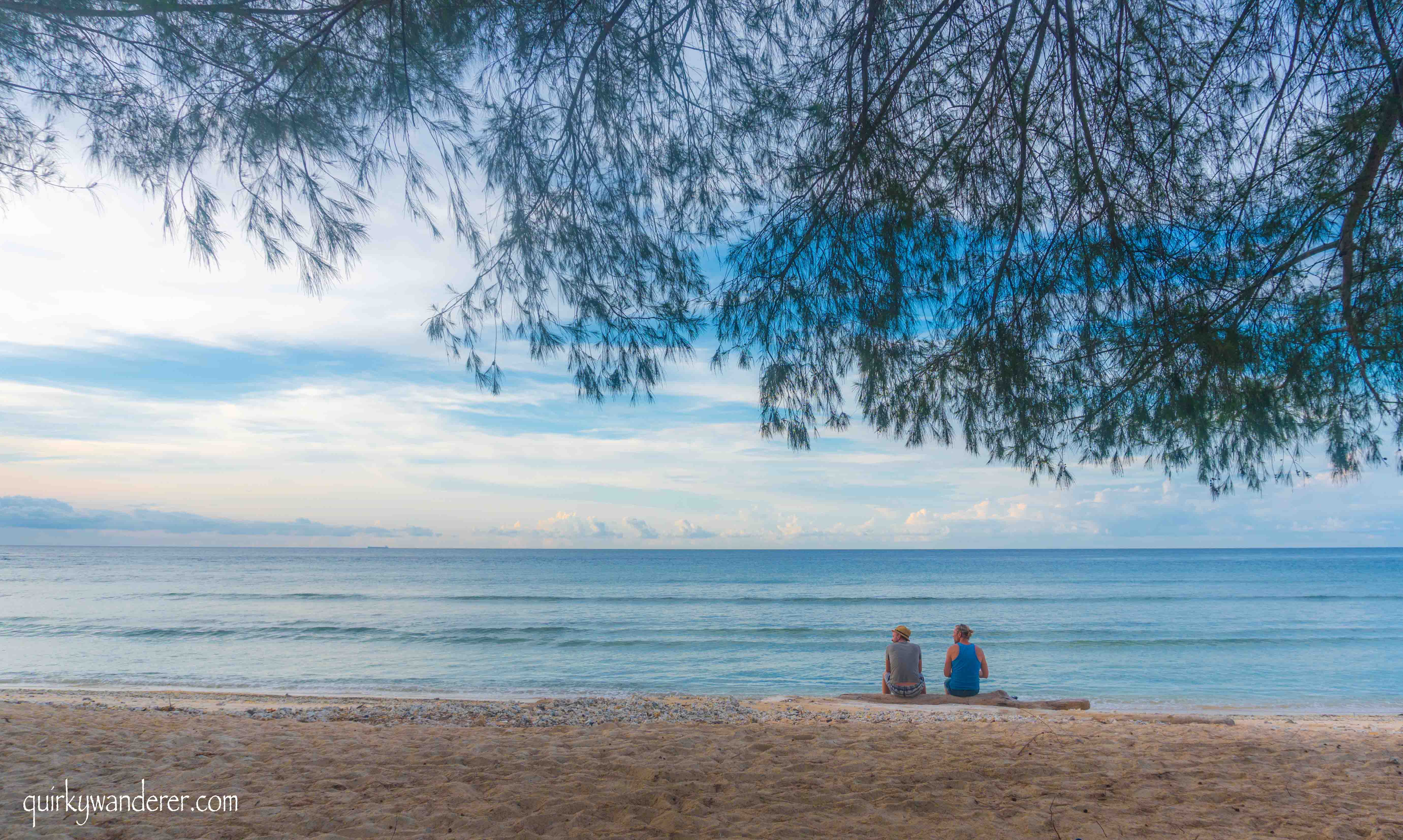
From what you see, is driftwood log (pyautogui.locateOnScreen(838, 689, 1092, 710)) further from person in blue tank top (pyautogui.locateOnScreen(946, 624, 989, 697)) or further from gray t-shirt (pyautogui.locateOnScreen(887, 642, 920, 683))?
gray t-shirt (pyautogui.locateOnScreen(887, 642, 920, 683))

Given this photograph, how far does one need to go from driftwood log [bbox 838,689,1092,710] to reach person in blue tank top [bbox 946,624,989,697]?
0.27 feet

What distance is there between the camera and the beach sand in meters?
3.74

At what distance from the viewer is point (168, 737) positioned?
564cm

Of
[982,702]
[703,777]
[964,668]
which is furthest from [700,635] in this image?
[703,777]

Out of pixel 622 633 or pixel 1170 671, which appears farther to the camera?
pixel 622 633

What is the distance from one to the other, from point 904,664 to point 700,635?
32.1 feet

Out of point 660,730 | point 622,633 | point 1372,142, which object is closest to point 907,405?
point 1372,142

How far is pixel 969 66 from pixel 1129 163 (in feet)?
3.35

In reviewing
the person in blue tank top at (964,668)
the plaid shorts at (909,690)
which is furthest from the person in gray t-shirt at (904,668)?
the person in blue tank top at (964,668)

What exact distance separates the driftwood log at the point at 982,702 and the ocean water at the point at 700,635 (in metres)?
1.51

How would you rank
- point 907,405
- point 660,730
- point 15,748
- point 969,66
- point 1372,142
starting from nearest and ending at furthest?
point 1372,142
point 969,66
point 907,405
point 15,748
point 660,730

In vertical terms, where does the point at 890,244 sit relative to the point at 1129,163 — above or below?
below

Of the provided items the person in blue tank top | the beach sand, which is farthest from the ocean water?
the beach sand

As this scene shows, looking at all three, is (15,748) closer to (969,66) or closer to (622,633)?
(969,66)
